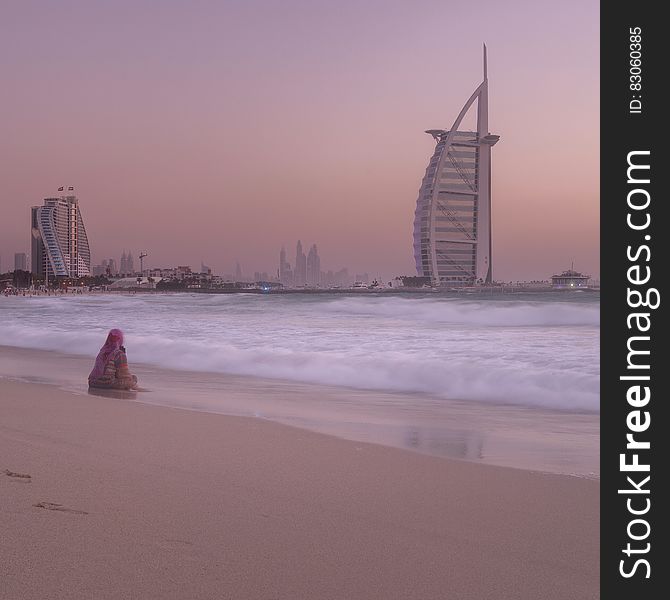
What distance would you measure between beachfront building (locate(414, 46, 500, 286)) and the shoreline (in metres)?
128

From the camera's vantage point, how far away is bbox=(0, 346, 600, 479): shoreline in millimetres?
4755

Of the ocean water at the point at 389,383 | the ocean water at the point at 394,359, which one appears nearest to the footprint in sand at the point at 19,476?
the ocean water at the point at 389,383

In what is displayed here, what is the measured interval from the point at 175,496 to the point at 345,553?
1.03 metres

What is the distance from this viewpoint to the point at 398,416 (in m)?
6.53

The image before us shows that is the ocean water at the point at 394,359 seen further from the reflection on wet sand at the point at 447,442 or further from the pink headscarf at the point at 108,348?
the pink headscarf at the point at 108,348

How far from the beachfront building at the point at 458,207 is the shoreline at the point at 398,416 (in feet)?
421

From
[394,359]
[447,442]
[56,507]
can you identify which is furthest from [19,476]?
[394,359]

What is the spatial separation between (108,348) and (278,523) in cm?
553

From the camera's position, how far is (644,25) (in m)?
1.97

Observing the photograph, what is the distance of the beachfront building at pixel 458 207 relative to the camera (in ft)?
449

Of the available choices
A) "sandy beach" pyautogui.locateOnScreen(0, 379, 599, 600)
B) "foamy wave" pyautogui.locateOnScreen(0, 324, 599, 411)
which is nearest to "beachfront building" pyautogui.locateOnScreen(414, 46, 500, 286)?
"foamy wave" pyautogui.locateOnScreen(0, 324, 599, 411)

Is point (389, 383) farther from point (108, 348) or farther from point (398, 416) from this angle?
point (108, 348)

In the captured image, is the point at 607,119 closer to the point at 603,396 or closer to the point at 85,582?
the point at 603,396

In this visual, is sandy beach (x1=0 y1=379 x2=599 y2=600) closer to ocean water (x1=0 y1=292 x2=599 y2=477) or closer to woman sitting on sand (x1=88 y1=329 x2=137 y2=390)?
ocean water (x1=0 y1=292 x2=599 y2=477)
